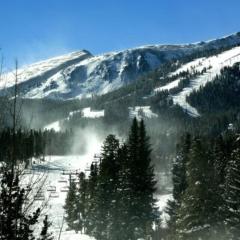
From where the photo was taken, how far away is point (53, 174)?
564 feet

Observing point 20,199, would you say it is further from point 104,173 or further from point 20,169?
point 104,173

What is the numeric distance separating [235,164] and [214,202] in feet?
15.2

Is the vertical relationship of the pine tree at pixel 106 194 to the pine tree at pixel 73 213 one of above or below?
above

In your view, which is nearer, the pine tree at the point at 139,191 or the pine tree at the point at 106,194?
the pine tree at the point at 139,191

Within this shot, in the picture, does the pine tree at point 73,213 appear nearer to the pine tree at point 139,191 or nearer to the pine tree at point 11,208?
the pine tree at point 139,191

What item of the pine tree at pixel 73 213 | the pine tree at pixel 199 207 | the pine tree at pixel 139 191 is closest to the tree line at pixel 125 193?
the pine tree at pixel 139 191

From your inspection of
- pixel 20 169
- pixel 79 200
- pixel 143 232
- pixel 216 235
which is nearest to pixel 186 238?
pixel 216 235

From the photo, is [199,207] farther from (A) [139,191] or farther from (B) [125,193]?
(B) [125,193]

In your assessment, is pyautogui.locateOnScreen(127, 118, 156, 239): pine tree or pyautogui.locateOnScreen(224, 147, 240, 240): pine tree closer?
pyautogui.locateOnScreen(224, 147, 240, 240): pine tree

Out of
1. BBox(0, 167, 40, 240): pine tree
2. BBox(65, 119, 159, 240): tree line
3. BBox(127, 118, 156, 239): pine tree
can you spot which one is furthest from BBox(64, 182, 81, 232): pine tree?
BBox(0, 167, 40, 240): pine tree

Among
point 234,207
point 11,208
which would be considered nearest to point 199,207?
point 234,207

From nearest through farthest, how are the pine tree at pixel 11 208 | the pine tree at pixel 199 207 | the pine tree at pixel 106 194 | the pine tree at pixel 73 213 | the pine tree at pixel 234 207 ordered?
the pine tree at pixel 11 208 → the pine tree at pixel 234 207 → the pine tree at pixel 199 207 → the pine tree at pixel 106 194 → the pine tree at pixel 73 213

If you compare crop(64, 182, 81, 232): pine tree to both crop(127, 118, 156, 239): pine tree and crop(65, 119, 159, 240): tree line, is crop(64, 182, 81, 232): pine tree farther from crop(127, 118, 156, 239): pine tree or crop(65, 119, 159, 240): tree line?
crop(127, 118, 156, 239): pine tree

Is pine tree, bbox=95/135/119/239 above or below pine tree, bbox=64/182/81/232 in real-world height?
above
